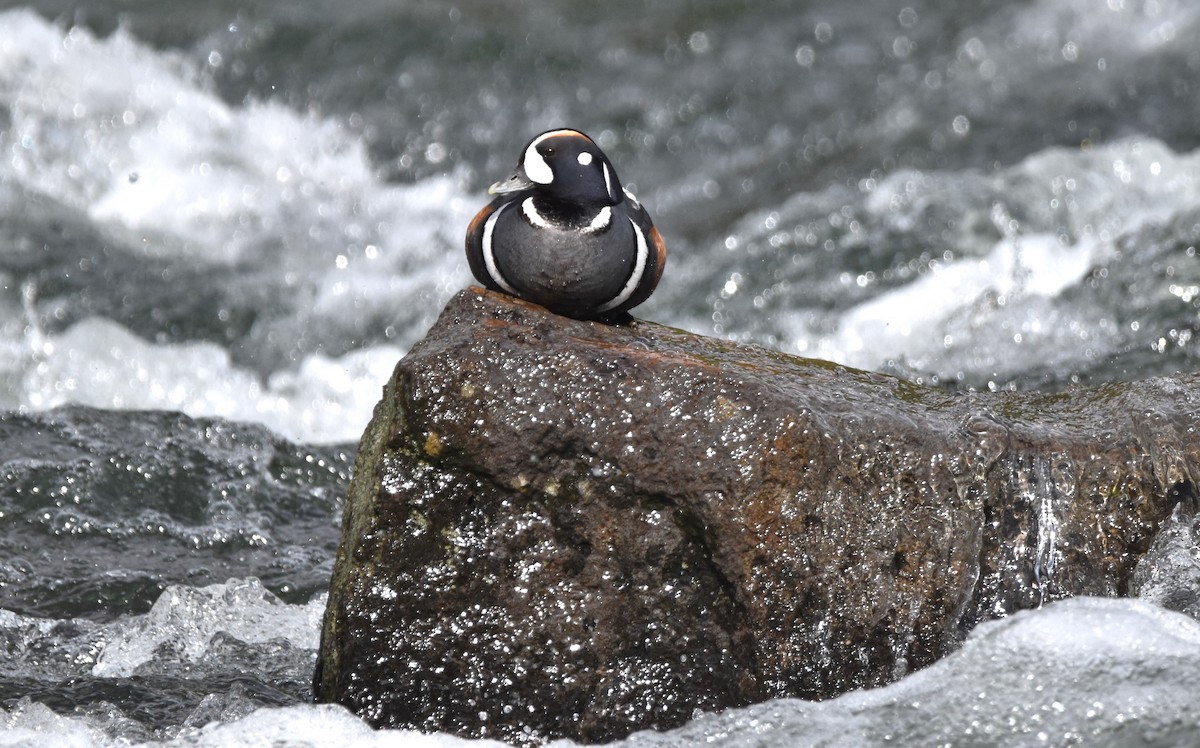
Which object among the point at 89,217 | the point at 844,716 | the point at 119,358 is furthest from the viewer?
the point at 89,217

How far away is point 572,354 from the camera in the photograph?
370 cm

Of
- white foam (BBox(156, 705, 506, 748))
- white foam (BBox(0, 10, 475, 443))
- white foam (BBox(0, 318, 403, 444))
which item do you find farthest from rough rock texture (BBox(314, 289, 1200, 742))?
white foam (BBox(0, 10, 475, 443))

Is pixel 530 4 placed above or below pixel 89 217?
above

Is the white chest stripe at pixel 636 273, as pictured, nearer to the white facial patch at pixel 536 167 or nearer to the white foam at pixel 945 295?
the white facial patch at pixel 536 167

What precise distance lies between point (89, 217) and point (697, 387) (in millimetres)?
6831

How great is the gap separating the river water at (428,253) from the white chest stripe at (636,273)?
4.25 ft

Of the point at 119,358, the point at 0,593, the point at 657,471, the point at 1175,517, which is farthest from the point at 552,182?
the point at 119,358

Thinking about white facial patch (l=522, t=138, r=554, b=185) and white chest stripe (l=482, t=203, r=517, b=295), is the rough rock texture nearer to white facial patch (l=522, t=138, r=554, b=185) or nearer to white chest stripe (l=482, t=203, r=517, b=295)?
white chest stripe (l=482, t=203, r=517, b=295)

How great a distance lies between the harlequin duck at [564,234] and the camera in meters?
4.05

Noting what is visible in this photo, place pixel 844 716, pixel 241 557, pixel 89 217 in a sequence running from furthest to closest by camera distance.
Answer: pixel 89 217
pixel 241 557
pixel 844 716

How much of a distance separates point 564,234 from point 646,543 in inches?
38.2

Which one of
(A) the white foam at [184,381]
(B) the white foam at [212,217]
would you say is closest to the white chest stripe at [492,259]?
(A) the white foam at [184,381]

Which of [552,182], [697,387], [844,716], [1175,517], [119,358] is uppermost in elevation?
[119,358]

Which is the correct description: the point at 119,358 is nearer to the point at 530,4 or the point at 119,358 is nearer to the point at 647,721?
the point at 647,721
